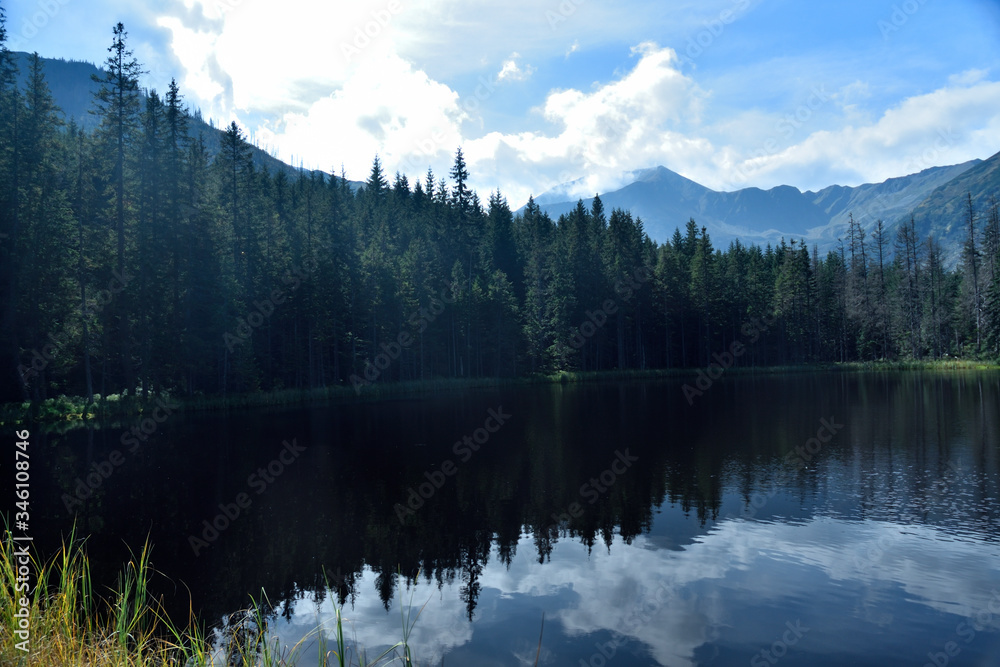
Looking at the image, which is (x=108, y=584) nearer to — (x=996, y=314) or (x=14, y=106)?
(x=14, y=106)

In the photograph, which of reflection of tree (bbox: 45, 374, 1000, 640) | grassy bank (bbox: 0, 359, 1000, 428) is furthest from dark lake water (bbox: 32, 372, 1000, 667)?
grassy bank (bbox: 0, 359, 1000, 428)

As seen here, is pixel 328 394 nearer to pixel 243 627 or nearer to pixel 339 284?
pixel 339 284

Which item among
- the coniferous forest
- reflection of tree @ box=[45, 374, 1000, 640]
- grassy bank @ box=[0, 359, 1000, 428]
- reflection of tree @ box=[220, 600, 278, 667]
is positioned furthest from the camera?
the coniferous forest

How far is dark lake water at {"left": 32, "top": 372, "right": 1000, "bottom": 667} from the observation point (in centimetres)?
995

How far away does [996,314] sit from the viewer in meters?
80.7

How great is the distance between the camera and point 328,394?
53438mm

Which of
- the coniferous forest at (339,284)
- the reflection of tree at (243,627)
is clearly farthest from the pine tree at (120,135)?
the reflection of tree at (243,627)

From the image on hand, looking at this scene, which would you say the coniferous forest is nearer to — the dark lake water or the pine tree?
the pine tree

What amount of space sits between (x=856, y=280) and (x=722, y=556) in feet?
372

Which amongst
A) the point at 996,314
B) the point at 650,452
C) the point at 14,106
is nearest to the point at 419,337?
the point at 14,106

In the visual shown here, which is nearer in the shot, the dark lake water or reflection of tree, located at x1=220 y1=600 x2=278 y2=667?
reflection of tree, located at x1=220 y1=600 x2=278 y2=667

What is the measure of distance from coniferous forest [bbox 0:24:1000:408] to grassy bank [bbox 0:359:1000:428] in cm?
177

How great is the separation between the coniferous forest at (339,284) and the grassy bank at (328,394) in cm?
177

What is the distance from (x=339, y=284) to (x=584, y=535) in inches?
1928
